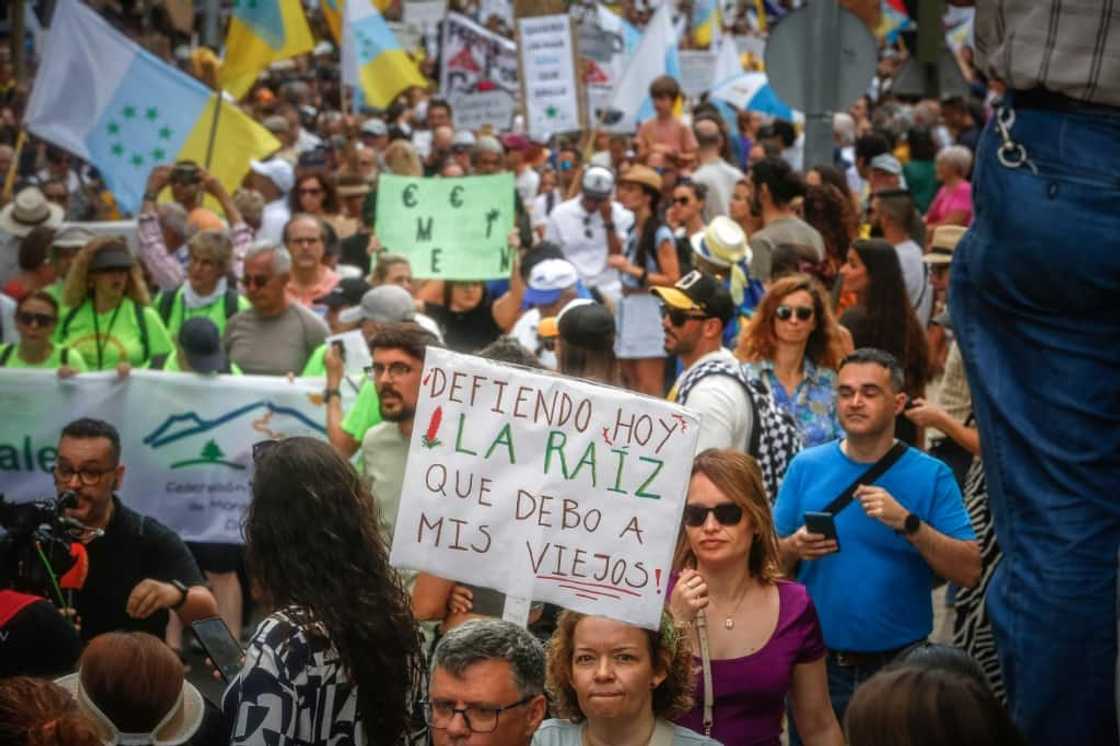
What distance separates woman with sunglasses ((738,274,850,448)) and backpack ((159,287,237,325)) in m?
3.52

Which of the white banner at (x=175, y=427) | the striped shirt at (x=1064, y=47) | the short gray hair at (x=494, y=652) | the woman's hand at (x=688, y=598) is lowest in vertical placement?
the white banner at (x=175, y=427)

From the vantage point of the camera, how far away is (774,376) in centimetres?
727

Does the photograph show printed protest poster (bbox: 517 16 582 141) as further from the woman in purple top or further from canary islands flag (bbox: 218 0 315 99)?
the woman in purple top

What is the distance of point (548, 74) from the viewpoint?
1633 centimetres

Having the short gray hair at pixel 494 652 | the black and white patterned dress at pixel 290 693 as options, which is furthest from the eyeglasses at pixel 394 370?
the black and white patterned dress at pixel 290 693

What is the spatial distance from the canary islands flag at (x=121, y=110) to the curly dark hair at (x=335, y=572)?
9.15 meters

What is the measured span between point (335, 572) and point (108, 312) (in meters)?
5.77

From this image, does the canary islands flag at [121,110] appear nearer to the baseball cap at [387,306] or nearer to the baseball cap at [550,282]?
the baseball cap at [550,282]

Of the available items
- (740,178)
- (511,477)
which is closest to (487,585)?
(511,477)

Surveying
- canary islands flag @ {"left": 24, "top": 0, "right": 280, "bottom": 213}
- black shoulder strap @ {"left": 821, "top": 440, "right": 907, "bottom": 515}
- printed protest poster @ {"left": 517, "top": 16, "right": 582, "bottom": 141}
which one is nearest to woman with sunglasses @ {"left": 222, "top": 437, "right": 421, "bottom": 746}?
black shoulder strap @ {"left": 821, "top": 440, "right": 907, "bottom": 515}

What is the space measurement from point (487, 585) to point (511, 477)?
0.27 m

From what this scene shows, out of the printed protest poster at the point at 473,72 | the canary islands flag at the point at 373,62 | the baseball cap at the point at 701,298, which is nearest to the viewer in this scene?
the baseball cap at the point at 701,298

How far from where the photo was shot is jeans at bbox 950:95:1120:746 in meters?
2.78

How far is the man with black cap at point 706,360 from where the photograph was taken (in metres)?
6.37
